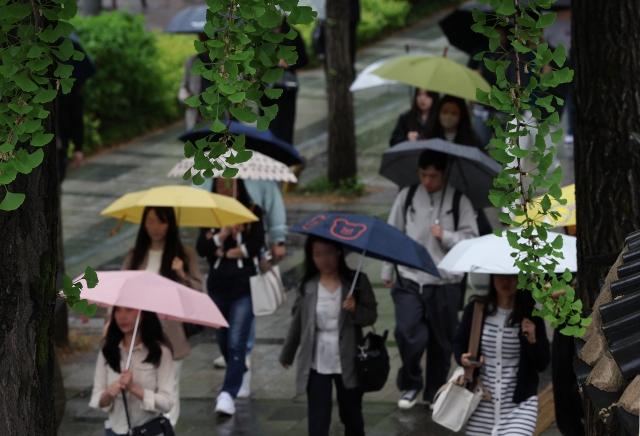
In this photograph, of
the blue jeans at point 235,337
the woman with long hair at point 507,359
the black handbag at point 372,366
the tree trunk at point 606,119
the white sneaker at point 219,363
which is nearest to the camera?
the tree trunk at point 606,119

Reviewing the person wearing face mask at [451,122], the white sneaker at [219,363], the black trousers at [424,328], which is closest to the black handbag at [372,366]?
the black trousers at [424,328]

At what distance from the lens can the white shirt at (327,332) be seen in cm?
704

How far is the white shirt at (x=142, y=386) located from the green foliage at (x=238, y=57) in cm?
326

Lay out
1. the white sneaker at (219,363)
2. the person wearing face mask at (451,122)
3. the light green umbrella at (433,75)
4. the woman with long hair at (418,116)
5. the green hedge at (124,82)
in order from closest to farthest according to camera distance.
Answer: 1. the white sneaker at (219,363)
2. the person wearing face mask at (451,122)
3. the light green umbrella at (433,75)
4. the woman with long hair at (418,116)
5. the green hedge at (124,82)

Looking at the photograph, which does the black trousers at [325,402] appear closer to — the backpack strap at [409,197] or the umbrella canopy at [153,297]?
the umbrella canopy at [153,297]

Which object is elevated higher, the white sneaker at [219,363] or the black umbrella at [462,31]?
the black umbrella at [462,31]

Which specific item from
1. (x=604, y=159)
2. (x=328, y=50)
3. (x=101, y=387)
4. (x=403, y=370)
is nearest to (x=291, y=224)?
(x=328, y=50)

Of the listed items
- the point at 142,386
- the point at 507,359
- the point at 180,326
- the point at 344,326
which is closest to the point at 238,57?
the point at 142,386

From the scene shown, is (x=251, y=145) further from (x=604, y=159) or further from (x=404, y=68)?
(x=604, y=159)

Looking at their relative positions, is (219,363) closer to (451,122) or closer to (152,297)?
(152,297)

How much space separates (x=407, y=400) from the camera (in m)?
8.04

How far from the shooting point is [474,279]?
35.6 ft

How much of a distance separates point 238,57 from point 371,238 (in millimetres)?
3930

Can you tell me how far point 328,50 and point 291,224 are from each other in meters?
2.54
